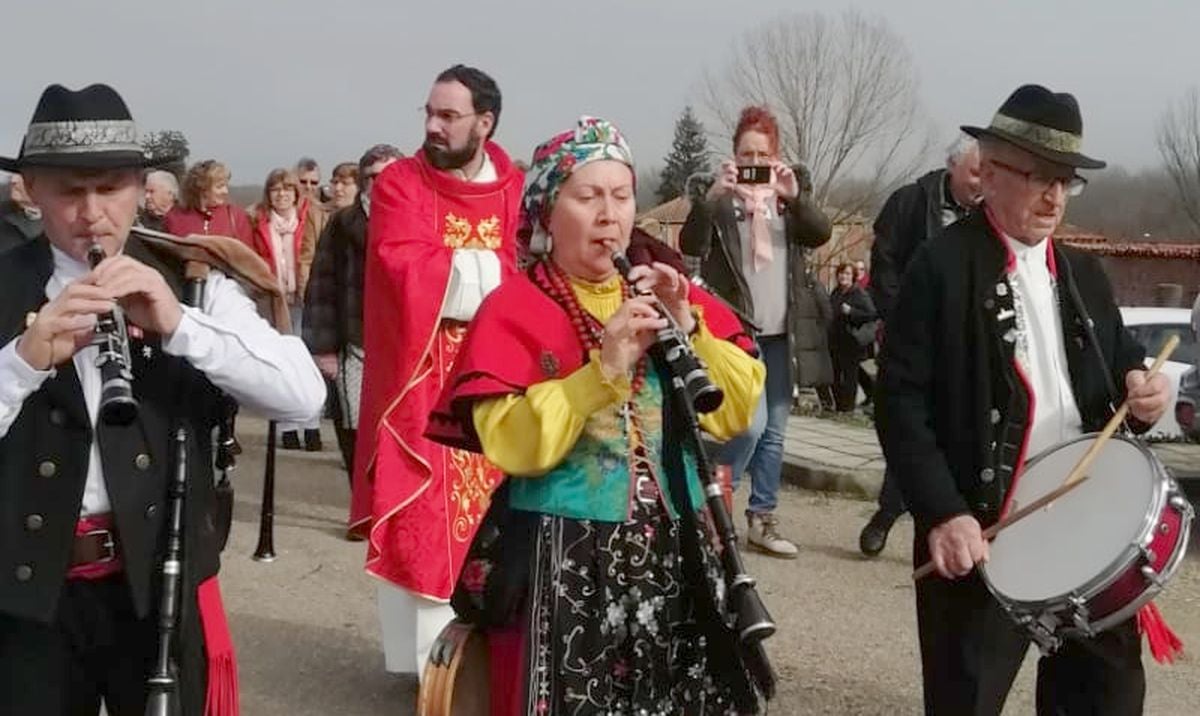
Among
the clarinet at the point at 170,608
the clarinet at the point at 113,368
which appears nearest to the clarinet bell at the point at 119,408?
the clarinet at the point at 113,368

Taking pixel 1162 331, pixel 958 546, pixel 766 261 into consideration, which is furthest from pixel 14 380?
pixel 1162 331

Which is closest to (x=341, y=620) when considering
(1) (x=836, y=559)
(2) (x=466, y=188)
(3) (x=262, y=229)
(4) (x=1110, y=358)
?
(2) (x=466, y=188)

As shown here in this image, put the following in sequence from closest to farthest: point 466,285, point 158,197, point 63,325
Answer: point 63,325
point 466,285
point 158,197

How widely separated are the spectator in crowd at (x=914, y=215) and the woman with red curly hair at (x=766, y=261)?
0.36 meters

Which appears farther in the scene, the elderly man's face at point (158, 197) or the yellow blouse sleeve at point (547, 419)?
the elderly man's face at point (158, 197)

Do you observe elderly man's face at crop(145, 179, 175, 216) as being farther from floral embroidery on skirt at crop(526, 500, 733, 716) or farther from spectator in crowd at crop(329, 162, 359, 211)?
floral embroidery on skirt at crop(526, 500, 733, 716)

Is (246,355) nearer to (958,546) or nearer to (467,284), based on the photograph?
(958,546)

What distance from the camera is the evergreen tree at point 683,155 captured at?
6581cm

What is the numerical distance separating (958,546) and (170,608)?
5.32 ft

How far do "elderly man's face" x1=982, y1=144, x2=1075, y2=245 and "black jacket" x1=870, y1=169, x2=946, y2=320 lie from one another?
2.39 metres

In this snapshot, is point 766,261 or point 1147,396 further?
point 766,261

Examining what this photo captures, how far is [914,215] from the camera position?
5578 mm

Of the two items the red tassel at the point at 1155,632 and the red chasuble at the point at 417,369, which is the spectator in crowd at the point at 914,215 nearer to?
the red chasuble at the point at 417,369

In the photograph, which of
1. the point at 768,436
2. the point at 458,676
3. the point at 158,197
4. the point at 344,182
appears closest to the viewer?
the point at 458,676
